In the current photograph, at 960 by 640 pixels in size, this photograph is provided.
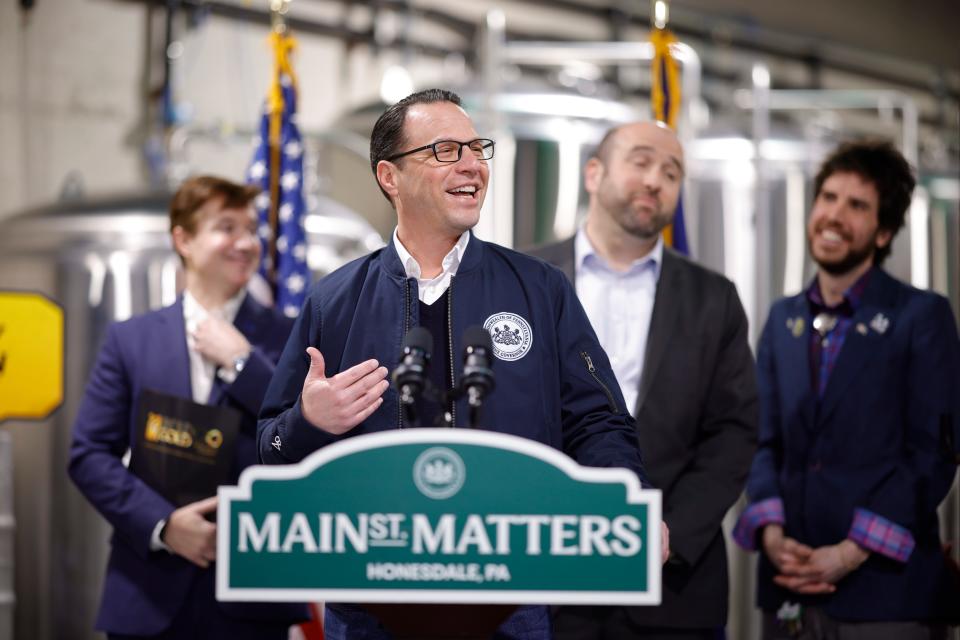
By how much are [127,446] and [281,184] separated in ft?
4.84

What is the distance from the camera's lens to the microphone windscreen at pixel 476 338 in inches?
77.7

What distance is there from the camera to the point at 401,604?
179 centimetres

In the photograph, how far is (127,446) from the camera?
3578 millimetres

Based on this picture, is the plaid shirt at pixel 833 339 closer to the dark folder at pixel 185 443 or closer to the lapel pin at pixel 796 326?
the lapel pin at pixel 796 326

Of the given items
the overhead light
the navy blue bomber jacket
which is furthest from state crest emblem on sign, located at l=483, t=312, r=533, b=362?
the overhead light

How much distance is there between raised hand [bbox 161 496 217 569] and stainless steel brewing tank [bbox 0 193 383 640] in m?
2.01

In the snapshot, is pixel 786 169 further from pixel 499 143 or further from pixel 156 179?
pixel 156 179

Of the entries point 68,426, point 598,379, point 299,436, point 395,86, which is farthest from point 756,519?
point 395,86

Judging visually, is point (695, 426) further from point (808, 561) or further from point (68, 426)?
point (68, 426)

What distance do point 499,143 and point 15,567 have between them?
2926 millimetres

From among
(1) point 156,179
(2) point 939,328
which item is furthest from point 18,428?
(2) point 939,328

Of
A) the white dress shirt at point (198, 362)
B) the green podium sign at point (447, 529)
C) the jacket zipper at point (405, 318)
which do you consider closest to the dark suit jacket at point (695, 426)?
the jacket zipper at point (405, 318)

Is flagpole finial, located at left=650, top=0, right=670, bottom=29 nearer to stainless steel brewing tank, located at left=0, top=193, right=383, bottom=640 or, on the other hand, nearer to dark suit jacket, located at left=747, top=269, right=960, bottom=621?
dark suit jacket, located at left=747, top=269, right=960, bottom=621

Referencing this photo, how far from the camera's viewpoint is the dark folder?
339 cm
